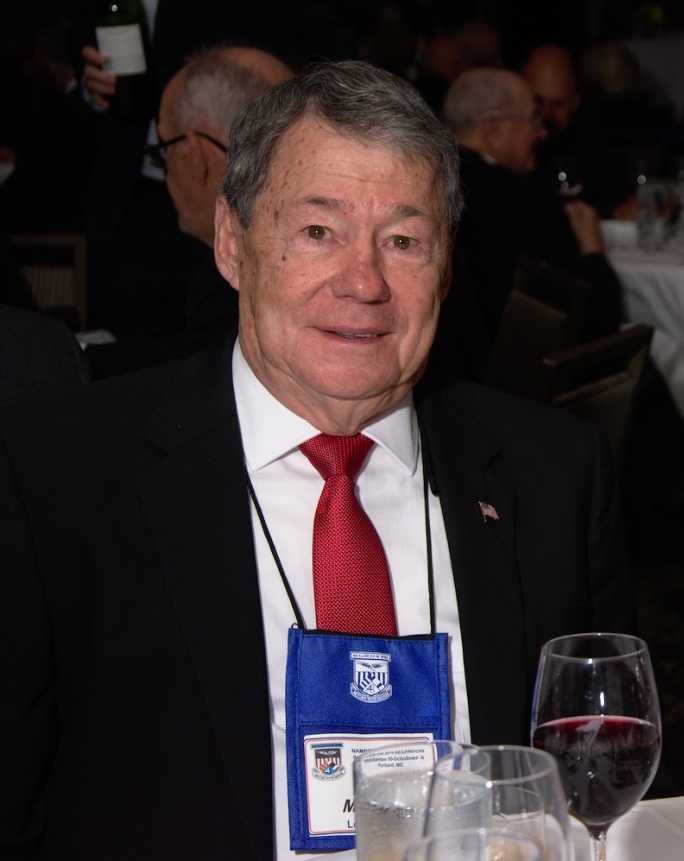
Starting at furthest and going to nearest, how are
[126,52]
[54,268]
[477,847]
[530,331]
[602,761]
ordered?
1. [54,268]
2. [530,331]
3. [126,52]
4. [602,761]
5. [477,847]

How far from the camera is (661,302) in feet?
15.1

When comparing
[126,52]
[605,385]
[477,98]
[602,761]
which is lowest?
[605,385]

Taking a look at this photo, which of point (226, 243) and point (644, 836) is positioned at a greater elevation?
point (226, 243)

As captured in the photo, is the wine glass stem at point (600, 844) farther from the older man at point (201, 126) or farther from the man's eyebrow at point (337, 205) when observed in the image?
the older man at point (201, 126)

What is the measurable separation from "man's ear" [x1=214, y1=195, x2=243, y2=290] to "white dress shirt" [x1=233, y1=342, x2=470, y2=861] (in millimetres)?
118

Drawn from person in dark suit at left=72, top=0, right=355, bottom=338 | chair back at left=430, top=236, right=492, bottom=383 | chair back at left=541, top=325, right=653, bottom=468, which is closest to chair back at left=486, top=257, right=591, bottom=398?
chair back at left=430, top=236, right=492, bottom=383

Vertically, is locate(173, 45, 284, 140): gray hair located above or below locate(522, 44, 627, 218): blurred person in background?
above

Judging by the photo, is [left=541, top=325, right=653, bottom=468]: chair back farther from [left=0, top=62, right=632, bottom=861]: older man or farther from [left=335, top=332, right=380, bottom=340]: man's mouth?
[left=335, top=332, right=380, bottom=340]: man's mouth

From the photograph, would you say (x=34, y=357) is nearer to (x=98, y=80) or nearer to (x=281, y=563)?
(x=281, y=563)

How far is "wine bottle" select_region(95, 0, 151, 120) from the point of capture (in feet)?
11.4

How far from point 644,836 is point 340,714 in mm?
407

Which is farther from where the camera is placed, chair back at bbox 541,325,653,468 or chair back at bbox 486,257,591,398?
chair back at bbox 486,257,591,398

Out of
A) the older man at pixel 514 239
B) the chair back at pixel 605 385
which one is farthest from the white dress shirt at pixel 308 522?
the older man at pixel 514 239

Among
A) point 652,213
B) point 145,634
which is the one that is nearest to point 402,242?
point 145,634
